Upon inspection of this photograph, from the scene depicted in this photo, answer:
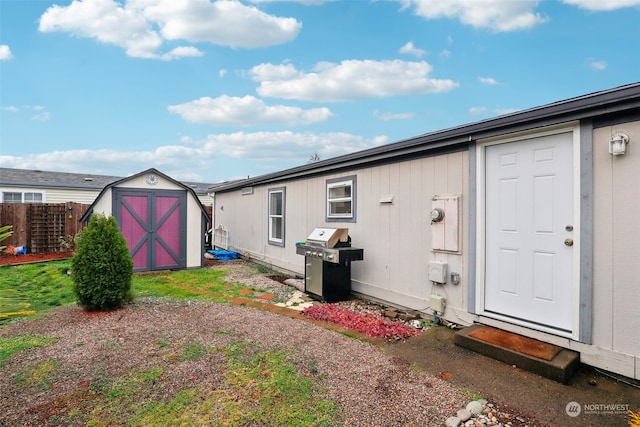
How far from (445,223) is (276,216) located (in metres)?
5.23

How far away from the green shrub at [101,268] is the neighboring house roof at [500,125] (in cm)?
370

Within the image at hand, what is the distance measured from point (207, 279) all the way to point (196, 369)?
4.48m

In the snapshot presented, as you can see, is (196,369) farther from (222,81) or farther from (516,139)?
(222,81)

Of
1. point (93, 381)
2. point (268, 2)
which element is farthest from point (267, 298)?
point (268, 2)

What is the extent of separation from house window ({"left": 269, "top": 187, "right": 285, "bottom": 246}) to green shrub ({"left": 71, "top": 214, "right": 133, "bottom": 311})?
3968mm

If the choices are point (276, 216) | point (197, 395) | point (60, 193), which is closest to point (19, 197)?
point (60, 193)

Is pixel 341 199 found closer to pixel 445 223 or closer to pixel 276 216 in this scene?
pixel 445 223

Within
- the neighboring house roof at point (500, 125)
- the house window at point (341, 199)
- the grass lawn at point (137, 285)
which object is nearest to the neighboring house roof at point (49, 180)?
the grass lawn at point (137, 285)

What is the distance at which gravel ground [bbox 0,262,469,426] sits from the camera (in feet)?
7.89

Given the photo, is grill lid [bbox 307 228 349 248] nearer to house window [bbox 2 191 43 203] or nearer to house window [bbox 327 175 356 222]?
house window [bbox 327 175 356 222]

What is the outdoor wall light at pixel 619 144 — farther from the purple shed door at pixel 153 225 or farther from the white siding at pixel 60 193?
the white siding at pixel 60 193

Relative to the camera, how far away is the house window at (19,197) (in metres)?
13.1

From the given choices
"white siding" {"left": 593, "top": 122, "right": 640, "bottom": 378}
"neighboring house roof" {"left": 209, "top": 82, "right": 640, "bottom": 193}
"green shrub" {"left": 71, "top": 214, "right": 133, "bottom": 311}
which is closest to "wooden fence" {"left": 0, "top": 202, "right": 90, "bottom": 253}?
"green shrub" {"left": 71, "top": 214, "right": 133, "bottom": 311}

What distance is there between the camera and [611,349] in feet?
9.14
